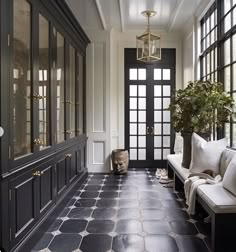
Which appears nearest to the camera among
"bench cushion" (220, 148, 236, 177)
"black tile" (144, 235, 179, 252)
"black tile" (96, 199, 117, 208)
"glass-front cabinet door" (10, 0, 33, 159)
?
"glass-front cabinet door" (10, 0, 33, 159)

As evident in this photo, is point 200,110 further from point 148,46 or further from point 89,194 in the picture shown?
point 89,194

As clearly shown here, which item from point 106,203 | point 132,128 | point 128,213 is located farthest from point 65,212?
point 132,128

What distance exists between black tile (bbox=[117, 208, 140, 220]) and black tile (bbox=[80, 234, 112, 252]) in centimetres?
62

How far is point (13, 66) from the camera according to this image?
7.90 ft

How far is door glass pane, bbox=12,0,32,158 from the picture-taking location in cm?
247

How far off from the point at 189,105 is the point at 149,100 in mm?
2671

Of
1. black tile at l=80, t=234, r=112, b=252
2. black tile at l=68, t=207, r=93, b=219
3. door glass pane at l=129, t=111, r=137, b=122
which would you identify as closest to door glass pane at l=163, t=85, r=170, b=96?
door glass pane at l=129, t=111, r=137, b=122

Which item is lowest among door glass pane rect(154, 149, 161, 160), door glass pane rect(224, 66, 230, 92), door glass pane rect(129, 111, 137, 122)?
door glass pane rect(154, 149, 161, 160)

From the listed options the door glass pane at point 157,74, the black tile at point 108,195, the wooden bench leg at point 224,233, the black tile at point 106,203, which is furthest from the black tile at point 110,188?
the door glass pane at point 157,74

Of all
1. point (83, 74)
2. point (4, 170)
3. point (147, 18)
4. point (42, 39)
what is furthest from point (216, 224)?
point (147, 18)

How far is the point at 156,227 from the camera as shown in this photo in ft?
10.9

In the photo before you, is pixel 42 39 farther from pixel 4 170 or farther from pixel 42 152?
pixel 4 170

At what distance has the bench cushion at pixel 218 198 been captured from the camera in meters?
2.50

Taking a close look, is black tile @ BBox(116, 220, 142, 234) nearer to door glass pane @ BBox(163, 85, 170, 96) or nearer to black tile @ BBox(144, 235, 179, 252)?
black tile @ BBox(144, 235, 179, 252)
